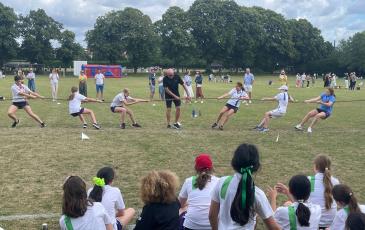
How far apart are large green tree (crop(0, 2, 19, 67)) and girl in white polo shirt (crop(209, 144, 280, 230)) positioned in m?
89.2

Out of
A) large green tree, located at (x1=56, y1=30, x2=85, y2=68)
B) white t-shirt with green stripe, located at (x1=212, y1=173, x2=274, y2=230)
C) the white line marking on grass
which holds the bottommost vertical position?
the white line marking on grass

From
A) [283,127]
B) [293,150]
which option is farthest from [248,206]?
[283,127]

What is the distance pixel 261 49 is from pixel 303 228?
300 ft

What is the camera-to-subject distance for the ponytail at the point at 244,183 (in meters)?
4.02

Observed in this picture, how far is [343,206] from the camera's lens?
5145 millimetres

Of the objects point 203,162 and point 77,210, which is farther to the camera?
point 203,162

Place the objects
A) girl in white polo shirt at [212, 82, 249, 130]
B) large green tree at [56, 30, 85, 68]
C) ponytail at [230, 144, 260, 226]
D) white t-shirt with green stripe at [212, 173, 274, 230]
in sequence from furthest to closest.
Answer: large green tree at [56, 30, 85, 68], girl in white polo shirt at [212, 82, 249, 130], white t-shirt with green stripe at [212, 173, 274, 230], ponytail at [230, 144, 260, 226]

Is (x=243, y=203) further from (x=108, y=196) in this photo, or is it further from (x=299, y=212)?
(x=108, y=196)

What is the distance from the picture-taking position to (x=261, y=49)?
9381 centimetres

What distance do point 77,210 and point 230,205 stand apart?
4.93 ft

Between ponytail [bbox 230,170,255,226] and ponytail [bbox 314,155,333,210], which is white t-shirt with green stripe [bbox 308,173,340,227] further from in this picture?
ponytail [bbox 230,170,255,226]

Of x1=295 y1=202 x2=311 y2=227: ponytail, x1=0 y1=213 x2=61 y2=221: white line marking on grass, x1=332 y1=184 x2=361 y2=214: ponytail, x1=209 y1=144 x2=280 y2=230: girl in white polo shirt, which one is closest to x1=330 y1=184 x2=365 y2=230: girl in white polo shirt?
x1=332 y1=184 x2=361 y2=214: ponytail

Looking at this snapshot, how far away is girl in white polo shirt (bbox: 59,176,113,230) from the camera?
14.8 feet

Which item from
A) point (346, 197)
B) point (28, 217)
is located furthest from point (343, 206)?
point (28, 217)
